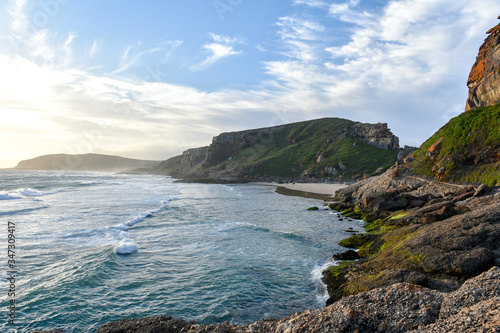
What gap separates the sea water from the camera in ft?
38.7

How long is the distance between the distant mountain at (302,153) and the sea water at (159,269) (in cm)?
6749

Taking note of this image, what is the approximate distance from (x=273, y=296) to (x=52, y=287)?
11050 millimetres

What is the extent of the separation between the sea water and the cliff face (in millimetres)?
27863

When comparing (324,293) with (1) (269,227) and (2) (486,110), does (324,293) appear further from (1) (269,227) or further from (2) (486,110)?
Result: (2) (486,110)

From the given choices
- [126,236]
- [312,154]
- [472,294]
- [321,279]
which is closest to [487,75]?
[321,279]

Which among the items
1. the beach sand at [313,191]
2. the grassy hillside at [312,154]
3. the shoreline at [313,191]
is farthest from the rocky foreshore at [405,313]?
the grassy hillside at [312,154]

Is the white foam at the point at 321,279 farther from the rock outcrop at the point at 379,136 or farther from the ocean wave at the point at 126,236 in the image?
the rock outcrop at the point at 379,136

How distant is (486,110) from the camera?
34.0m

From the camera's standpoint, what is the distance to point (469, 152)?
101 feet

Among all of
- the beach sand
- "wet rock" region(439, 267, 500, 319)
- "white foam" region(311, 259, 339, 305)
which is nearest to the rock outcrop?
the beach sand

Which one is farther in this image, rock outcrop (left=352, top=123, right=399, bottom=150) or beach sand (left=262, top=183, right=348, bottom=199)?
rock outcrop (left=352, top=123, right=399, bottom=150)

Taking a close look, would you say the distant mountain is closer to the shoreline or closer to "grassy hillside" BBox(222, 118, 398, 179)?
"grassy hillside" BBox(222, 118, 398, 179)

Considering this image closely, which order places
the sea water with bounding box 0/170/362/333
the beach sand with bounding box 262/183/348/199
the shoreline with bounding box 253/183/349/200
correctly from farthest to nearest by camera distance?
the beach sand with bounding box 262/183/348/199 → the shoreline with bounding box 253/183/349/200 → the sea water with bounding box 0/170/362/333

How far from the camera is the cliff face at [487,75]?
119 ft
